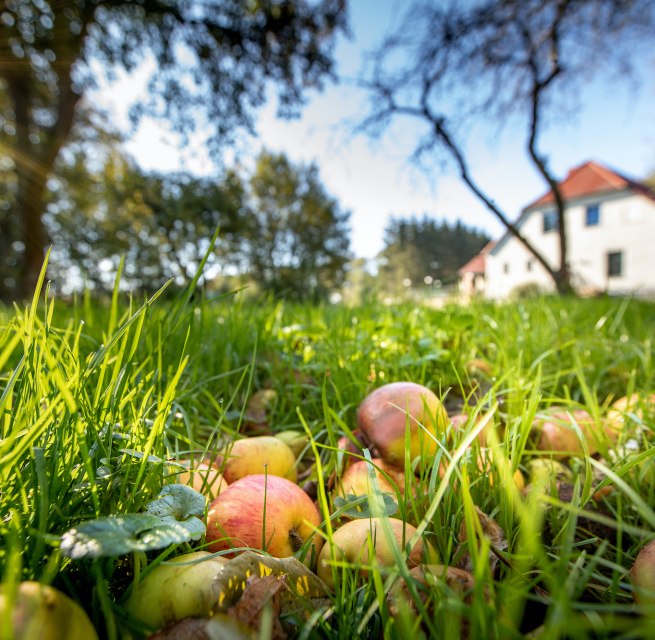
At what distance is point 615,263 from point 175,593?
90.4ft

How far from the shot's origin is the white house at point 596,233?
21172 millimetres

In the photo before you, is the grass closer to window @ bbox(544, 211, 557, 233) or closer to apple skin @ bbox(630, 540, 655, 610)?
apple skin @ bbox(630, 540, 655, 610)

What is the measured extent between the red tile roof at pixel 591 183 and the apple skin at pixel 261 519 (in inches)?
968

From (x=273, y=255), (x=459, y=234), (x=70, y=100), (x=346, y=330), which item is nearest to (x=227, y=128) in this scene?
(x=70, y=100)

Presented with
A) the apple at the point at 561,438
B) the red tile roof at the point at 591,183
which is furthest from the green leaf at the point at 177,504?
the red tile roof at the point at 591,183

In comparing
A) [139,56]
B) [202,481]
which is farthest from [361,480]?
[139,56]

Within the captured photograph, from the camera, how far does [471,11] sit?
25.3 ft

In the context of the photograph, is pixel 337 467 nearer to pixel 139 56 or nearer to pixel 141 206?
pixel 139 56

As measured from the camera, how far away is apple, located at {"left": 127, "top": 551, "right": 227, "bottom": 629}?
468 millimetres

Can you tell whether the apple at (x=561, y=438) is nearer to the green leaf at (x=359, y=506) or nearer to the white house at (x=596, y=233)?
the green leaf at (x=359, y=506)

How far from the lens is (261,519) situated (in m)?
0.67

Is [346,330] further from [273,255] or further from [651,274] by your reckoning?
[651,274]

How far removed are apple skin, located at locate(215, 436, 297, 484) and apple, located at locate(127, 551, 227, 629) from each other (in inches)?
13.9

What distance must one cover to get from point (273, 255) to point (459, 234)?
1187 inches
